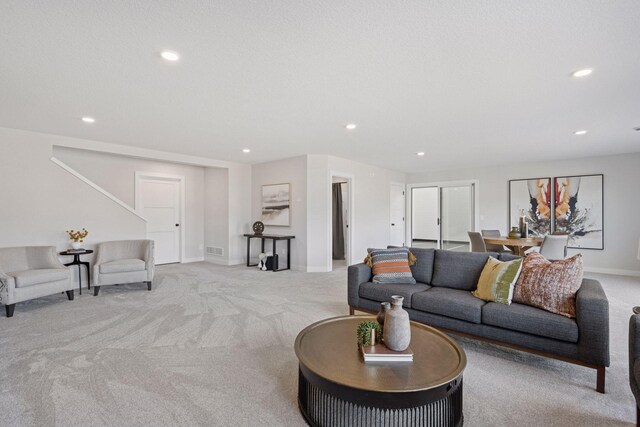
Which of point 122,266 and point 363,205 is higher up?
point 363,205

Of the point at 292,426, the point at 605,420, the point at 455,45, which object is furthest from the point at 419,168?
the point at 292,426

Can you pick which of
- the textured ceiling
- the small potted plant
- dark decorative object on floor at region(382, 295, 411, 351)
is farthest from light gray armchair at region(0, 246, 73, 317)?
dark decorative object on floor at region(382, 295, 411, 351)

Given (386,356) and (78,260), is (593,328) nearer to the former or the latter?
(386,356)

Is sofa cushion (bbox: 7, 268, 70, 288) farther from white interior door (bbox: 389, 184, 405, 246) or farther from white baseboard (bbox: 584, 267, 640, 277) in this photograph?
white baseboard (bbox: 584, 267, 640, 277)

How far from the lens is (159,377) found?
7.31 feet

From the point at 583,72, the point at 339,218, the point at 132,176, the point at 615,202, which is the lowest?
the point at 339,218

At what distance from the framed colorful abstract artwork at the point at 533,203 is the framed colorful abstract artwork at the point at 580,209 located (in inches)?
6.0

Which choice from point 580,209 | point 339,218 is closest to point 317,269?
point 339,218

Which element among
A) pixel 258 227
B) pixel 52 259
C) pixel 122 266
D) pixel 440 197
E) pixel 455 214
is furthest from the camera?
pixel 440 197

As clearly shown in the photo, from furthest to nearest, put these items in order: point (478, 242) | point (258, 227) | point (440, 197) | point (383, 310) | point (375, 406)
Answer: point (440, 197), point (258, 227), point (478, 242), point (383, 310), point (375, 406)

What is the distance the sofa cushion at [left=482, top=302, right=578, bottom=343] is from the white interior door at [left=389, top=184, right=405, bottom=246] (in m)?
5.84

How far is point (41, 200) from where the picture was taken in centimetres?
451

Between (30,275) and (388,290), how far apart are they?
407 cm

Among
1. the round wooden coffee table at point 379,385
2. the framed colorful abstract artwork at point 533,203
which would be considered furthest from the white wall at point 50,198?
the framed colorful abstract artwork at point 533,203
